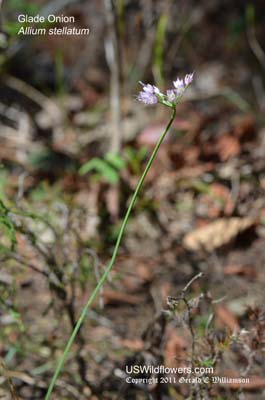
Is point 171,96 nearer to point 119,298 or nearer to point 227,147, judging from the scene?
point 119,298

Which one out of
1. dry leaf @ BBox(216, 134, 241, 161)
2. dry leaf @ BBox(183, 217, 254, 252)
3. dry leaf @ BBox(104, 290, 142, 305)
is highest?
dry leaf @ BBox(216, 134, 241, 161)

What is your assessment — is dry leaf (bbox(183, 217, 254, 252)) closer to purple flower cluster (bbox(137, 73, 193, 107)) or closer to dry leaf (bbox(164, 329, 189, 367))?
dry leaf (bbox(164, 329, 189, 367))

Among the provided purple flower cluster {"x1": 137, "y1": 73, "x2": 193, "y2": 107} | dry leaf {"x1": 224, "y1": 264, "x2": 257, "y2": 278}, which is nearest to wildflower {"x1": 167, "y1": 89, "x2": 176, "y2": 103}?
purple flower cluster {"x1": 137, "y1": 73, "x2": 193, "y2": 107}

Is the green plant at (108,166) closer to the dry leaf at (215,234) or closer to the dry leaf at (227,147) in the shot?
the dry leaf at (215,234)

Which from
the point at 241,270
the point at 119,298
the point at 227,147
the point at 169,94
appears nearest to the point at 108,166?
the point at 119,298

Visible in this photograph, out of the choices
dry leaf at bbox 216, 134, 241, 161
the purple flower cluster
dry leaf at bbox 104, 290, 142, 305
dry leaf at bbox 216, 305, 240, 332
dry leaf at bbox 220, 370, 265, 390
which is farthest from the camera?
dry leaf at bbox 216, 134, 241, 161

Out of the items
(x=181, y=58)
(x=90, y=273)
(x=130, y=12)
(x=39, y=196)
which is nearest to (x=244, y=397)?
(x=90, y=273)

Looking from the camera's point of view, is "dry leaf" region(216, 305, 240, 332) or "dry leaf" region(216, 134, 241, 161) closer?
"dry leaf" region(216, 305, 240, 332)

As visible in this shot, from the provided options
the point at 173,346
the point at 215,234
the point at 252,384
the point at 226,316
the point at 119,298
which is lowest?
the point at 252,384

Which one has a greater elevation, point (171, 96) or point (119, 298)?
point (119, 298)
